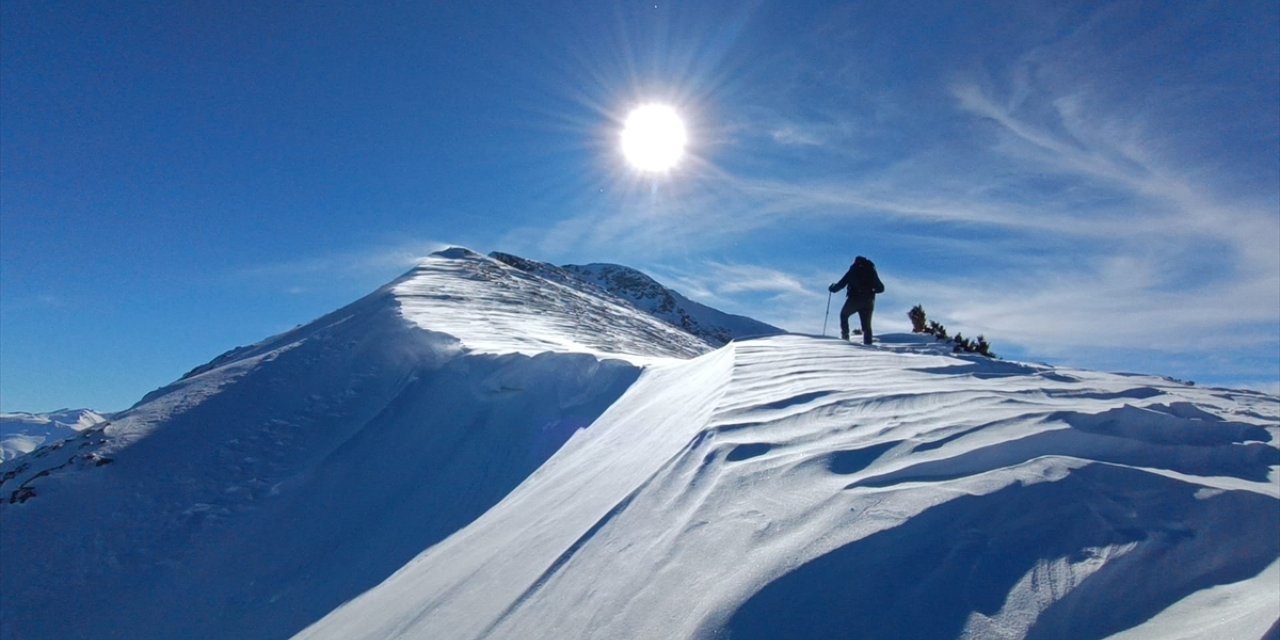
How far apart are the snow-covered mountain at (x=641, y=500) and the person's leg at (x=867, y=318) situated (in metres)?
0.77

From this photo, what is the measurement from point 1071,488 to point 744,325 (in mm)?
57896

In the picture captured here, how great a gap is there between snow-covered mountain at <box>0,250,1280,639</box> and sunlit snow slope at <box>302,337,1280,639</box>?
0.05 ft

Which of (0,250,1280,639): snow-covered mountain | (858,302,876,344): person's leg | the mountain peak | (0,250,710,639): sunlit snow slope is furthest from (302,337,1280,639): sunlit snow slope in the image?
the mountain peak

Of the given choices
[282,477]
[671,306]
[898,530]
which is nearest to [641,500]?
[898,530]

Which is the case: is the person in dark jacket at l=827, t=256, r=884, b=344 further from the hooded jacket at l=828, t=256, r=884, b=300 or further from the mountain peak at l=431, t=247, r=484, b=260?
the mountain peak at l=431, t=247, r=484, b=260

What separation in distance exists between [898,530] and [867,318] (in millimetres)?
9056

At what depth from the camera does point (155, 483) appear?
8016 millimetres

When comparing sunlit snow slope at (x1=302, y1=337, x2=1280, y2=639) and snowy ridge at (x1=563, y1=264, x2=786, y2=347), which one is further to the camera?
snowy ridge at (x1=563, y1=264, x2=786, y2=347)

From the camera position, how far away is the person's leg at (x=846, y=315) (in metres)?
11.2

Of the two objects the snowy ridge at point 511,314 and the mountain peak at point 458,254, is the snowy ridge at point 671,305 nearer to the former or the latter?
the mountain peak at point 458,254

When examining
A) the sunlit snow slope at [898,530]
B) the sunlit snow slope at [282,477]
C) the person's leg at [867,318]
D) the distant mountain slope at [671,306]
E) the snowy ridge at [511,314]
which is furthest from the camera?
the distant mountain slope at [671,306]

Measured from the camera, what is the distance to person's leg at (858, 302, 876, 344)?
1091cm

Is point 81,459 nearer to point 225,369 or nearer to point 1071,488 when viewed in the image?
point 225,369

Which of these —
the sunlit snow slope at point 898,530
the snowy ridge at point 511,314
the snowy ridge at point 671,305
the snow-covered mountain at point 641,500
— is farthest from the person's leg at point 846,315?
the snowy ridge at point 671,305
